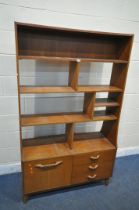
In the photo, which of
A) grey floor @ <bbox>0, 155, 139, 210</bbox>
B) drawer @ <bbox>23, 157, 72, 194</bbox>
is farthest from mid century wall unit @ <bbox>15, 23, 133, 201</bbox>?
grey floor @ <bbox>0, 155, 139, 210</bbox>

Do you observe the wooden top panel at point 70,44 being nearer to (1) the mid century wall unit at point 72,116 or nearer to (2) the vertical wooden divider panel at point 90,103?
(1) the mid century wall unit at point 72,116

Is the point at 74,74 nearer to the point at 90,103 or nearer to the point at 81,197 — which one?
the point at 90,103

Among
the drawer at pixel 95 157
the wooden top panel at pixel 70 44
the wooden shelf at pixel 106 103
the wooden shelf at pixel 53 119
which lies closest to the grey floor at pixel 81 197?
the drawer at pixel 95 157

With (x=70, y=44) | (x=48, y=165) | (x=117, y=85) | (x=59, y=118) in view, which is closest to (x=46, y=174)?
(x=48, y=165)

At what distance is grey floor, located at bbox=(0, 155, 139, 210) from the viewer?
1.90m

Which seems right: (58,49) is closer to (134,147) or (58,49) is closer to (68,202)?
(68,202)

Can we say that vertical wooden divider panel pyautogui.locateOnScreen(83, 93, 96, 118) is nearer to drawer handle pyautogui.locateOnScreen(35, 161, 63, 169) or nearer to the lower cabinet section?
the lower cabinet section

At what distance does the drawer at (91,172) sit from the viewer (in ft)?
6.45

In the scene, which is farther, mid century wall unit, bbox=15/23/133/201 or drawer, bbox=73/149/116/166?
drawer, bbox=73/149/116/166

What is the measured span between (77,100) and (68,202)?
1.15 metres

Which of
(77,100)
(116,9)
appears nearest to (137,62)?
(116,9)

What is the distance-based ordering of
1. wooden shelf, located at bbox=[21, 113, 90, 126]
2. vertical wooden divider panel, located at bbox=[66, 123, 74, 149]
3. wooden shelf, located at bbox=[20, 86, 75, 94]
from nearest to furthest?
wooden shelf, located at bbox=[20, 86, 75, 94] → wooden shelf, located at bbox=[21, 113, 90, 126] → vertical wooden divider panel, located at bbox=[66, 123, 74, 149]

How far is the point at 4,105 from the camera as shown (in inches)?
78.0

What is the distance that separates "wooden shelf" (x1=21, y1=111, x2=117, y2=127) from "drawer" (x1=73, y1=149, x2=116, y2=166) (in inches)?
15.0
